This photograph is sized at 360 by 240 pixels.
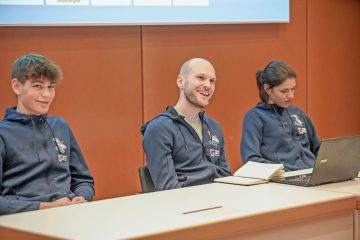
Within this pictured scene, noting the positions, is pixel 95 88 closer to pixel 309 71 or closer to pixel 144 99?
pixel 144 99

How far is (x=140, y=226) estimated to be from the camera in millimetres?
2387

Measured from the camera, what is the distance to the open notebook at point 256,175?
3371 millimetres

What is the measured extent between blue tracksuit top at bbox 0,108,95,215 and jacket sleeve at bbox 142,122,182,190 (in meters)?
0.34

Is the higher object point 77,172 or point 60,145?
point 60,145

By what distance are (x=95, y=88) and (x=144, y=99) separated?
0.43m

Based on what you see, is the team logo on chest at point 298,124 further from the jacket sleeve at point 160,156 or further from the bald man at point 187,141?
the jacket sleeve at point 160,156

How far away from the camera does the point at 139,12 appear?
475 centimetres

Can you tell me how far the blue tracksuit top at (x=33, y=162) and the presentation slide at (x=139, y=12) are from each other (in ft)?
3.78

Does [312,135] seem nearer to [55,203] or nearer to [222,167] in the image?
[222,167]

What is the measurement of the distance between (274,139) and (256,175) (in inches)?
35.7

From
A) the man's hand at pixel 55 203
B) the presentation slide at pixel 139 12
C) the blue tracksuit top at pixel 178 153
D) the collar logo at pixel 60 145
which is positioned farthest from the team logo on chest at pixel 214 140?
the presentation slide at pixel 139 12

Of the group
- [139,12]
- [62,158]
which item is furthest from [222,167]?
[139,12]

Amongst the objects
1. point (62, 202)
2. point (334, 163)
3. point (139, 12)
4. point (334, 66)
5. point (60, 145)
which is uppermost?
point (139, 12)

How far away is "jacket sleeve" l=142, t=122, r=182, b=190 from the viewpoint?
3449mm
